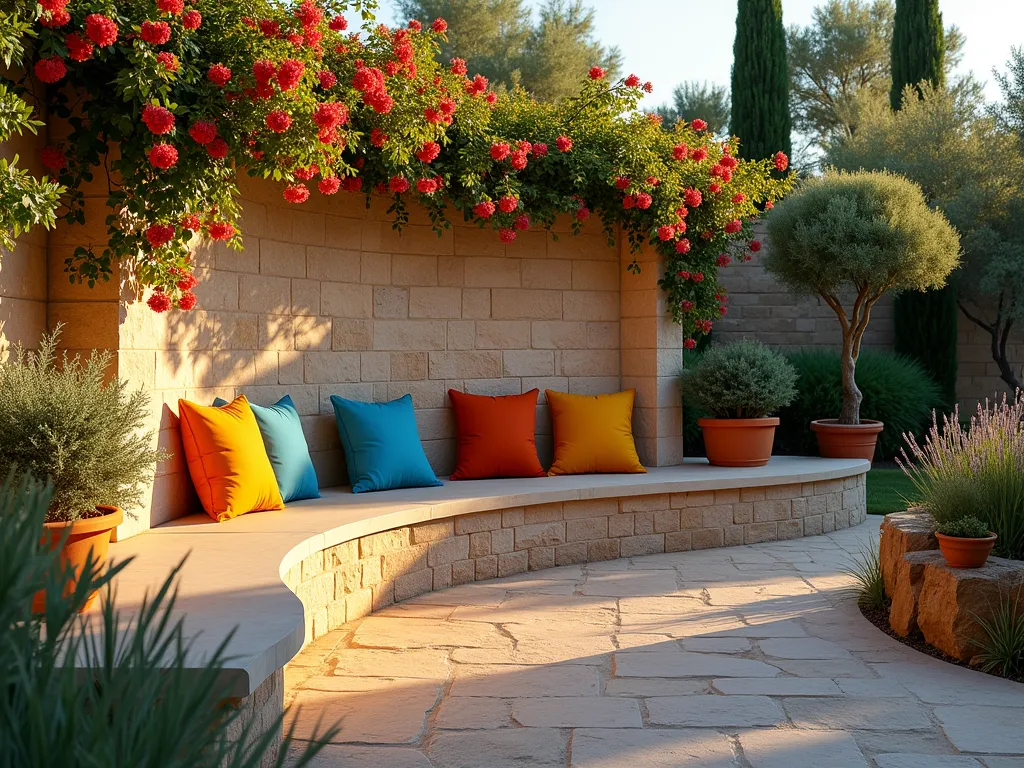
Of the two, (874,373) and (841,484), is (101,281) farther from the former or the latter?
(874,373)

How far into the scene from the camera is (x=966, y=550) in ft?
12.4

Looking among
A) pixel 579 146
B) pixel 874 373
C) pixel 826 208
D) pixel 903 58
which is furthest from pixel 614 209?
pixel 903 58

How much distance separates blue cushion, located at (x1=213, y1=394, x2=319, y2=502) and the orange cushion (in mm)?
1120

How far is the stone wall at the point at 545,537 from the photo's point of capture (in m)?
4.26

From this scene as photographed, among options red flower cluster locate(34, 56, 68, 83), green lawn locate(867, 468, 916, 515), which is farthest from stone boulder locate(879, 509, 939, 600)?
red flower cluster locate(34, 56, 68, 83)

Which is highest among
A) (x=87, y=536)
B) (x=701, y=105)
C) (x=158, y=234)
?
(x=701, y=105)

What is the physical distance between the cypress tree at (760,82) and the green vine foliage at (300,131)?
21.2ft

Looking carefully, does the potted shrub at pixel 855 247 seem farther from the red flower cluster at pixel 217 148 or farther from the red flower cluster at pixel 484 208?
the red flower cluster at pixel 217 148

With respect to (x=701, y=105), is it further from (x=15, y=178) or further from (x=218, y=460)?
(x=15, y=178)

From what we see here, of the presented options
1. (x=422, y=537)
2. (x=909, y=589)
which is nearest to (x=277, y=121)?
(x=422, y=537)

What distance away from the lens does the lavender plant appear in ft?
13.2

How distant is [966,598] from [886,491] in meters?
4.92

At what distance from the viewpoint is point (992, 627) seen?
12.0ft

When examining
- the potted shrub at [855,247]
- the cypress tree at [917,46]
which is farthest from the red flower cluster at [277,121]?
the cypress tree at [917,46]
